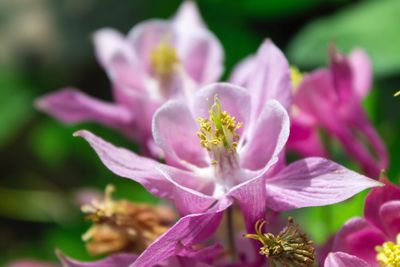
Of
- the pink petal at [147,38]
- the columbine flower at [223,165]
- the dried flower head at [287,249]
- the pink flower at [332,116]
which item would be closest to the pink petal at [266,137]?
the columbine flower at [223,165]

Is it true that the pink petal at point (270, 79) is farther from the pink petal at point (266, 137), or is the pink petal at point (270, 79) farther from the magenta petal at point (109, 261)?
the magenta petal at point (109, 261)

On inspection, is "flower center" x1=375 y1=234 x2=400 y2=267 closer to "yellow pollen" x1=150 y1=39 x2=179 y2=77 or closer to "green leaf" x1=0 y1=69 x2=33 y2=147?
"yellow pollen" x1=150 y1=39 x2=179 y2=77

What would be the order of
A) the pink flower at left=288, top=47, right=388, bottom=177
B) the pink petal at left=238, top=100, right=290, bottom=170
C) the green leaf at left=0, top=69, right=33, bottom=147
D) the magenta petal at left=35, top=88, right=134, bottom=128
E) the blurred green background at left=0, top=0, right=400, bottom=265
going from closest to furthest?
the pink petal at left=238, top=100, right=290, bottom=170
the pink flower at left=288, top=47, right=388, bottom=177
the magenta petal at left=35, top=88, right=134, bottom=128
the blurred green background at left=0, top=0, right=400, bottom=265
the green leaf at left=0, top=69, right=33, bottom=147

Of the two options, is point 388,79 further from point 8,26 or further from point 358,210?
point 8,26

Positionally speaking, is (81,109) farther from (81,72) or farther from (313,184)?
(81,72)

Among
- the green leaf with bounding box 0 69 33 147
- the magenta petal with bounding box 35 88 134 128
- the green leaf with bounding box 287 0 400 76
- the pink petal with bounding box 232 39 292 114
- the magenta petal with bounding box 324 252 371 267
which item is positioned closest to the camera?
the magenta petal with bounding box 324 252 371 267

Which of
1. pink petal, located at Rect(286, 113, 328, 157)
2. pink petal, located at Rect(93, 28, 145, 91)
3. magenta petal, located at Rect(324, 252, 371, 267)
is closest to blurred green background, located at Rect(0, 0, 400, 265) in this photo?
pink petal, located at Rect(286, 113, 328, 157)
